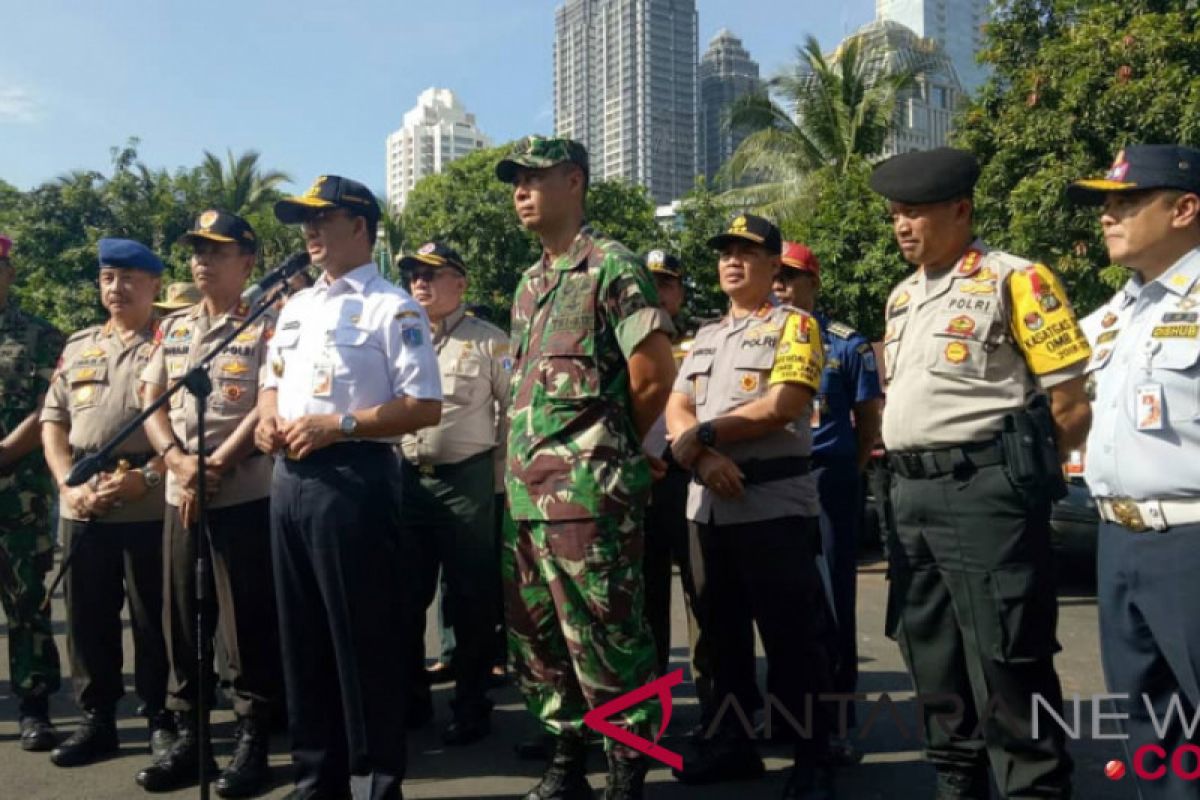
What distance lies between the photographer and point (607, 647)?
3170mm

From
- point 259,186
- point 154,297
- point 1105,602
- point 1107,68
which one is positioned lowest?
point 1105,602

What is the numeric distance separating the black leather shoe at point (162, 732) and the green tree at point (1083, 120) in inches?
379

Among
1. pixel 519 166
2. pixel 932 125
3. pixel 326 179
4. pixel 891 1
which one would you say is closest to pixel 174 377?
pixel 326 179

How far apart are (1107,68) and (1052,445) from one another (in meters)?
9.84

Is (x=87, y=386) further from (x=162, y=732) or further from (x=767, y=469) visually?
(x=767, y=469)


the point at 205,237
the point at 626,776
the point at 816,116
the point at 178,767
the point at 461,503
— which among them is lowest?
the point at 178,767

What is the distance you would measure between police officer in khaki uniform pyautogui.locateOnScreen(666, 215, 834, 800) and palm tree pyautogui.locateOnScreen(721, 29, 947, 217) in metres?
18.7

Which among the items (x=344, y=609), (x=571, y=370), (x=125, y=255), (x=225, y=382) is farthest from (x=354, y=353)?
(x=125, y=255)

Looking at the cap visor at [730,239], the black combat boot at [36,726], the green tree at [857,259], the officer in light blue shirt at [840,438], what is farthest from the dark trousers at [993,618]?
the green tree at [857,259]

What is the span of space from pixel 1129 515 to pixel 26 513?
437 centimetres

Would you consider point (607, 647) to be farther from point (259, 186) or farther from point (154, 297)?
point (259, 186)

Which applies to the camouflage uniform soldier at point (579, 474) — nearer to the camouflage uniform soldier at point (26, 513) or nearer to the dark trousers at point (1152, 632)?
the dark trousers at point (1152, 632)

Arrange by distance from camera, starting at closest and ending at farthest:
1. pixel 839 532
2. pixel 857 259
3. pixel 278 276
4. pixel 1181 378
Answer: pixel 1181 378, pixel 278 276, pixel 839 532, pixel 857 259

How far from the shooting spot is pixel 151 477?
4.02 metres
